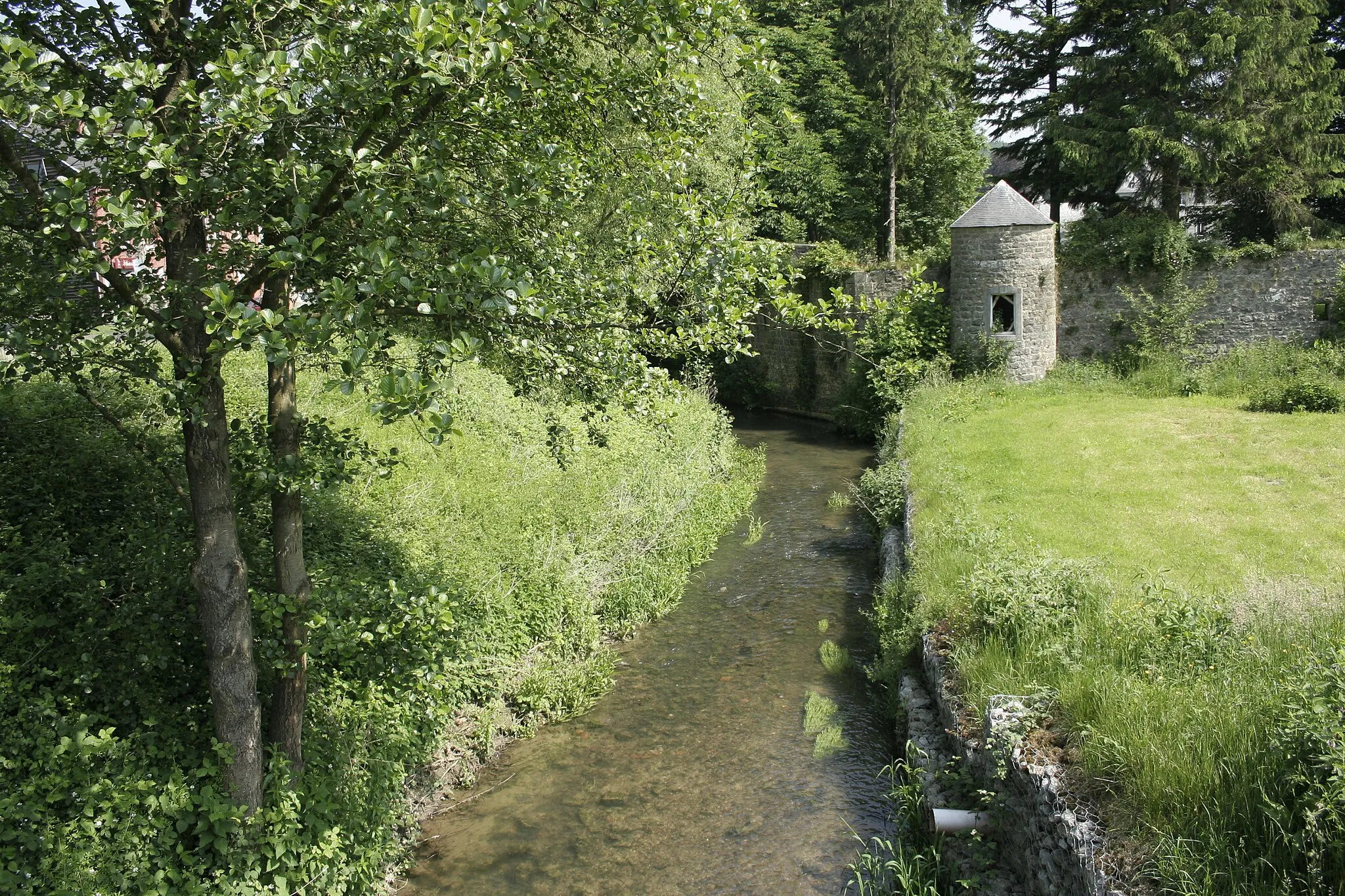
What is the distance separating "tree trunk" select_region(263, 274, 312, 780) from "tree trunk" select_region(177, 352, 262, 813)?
28 cm

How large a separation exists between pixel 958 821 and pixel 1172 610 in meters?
1.84

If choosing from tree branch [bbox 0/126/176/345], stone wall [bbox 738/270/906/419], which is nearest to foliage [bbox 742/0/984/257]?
stone wall [bbox 738/270/906/419]

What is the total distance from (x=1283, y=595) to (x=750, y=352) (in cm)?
419

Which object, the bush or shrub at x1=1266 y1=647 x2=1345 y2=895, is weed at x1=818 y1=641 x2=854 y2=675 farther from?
the bush

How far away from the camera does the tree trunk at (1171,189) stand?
775 inches

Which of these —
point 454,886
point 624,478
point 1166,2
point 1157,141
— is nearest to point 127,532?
point 454,886

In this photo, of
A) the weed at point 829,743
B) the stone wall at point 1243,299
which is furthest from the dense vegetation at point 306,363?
the stone wall at point 1243,299

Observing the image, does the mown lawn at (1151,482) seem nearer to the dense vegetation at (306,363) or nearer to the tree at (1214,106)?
the dense vegetation at (306,363)

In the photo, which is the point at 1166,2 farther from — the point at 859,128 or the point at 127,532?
the point at 127,532

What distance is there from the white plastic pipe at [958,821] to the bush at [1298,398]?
12.5 meters

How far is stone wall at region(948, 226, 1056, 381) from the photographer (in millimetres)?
19141

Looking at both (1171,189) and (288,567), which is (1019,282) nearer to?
(1171,189)

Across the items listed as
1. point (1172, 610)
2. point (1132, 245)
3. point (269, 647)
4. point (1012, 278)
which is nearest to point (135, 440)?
point (269, 647)

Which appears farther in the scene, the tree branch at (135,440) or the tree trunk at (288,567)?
the tree trunk at (288,567)
